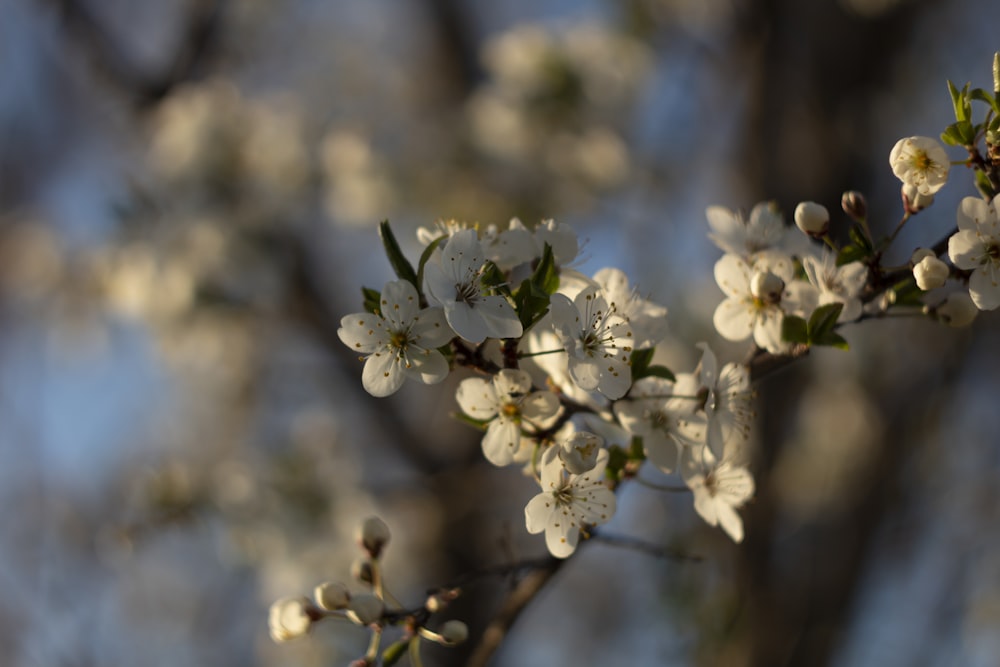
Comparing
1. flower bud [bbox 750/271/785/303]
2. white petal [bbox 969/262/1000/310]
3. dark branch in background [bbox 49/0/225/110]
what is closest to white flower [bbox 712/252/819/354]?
flower bud [bbox 750/271/785/303]

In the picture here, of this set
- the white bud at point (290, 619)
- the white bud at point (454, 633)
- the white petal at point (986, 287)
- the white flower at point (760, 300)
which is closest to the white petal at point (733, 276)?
the white flower at point (760, 300)

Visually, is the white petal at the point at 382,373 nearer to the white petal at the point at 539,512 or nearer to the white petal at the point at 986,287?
the white petal at the point at 539,512

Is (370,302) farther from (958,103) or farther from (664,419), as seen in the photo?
(958,103)

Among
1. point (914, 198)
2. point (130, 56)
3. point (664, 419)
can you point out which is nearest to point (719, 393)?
point (664, 419)

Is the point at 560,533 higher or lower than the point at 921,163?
lower

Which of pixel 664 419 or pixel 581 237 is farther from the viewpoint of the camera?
pixel 581 237

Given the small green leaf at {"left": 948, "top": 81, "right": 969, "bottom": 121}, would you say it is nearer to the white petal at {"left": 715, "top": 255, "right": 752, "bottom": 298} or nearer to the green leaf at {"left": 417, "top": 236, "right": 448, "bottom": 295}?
the white petal at {"left": 715, "top": 255, "right": 752, "bottom": 298}
